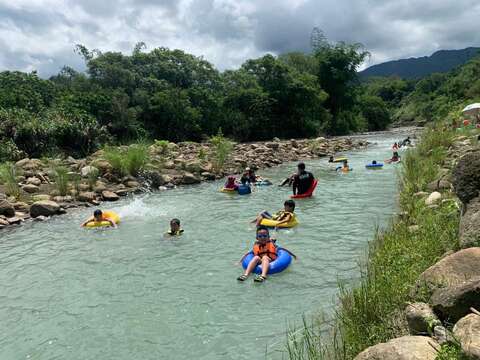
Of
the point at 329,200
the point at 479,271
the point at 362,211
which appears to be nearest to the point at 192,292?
the point at 479,271

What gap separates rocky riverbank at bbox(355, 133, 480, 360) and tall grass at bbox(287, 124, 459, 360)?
0.13 metres

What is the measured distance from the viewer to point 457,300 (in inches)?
Result: 152

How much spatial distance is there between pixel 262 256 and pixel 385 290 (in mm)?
3347

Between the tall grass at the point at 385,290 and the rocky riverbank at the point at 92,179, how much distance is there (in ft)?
35.3

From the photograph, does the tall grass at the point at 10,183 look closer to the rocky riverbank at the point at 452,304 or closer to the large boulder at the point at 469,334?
the rocky riverbank at the point at 452,304

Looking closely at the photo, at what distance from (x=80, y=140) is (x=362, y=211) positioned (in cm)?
2174

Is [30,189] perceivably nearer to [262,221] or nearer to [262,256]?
[262,221]

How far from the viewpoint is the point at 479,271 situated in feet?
14.3

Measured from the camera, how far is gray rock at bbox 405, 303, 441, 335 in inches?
155

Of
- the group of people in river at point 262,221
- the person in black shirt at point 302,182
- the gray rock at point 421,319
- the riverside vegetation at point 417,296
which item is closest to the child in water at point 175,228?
the group of people in river at point 262,221

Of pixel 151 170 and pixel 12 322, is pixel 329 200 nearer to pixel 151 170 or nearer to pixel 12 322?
pixel 151 170

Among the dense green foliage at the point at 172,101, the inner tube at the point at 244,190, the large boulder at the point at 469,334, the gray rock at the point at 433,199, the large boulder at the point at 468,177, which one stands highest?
the dense green foliage at the point at 172,101

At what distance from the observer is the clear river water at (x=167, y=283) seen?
5.72m

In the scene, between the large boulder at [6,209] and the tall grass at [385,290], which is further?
the large boulder at [6,209]
